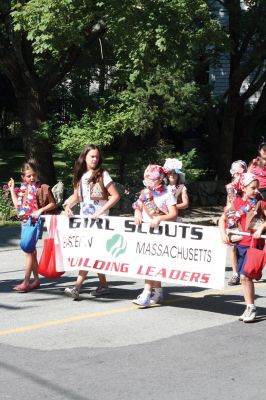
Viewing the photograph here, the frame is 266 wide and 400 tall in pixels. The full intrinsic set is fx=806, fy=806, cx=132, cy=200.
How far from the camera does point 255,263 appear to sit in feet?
26.2

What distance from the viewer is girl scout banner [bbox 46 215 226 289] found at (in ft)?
27.3

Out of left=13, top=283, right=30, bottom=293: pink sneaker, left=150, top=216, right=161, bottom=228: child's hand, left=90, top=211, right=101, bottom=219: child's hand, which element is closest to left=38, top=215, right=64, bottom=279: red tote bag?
left=13, top=283, right=30, bottom=293: pink sneaker

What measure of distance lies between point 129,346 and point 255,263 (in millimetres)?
1607

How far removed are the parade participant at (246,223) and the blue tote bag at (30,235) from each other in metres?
2.58

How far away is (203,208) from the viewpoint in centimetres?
2322

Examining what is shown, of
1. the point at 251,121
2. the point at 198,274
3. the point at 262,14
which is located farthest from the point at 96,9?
the point at 198,274

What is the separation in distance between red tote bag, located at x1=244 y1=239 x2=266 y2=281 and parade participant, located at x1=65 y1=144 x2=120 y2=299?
1.85 m

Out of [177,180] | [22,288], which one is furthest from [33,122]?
[22,288]

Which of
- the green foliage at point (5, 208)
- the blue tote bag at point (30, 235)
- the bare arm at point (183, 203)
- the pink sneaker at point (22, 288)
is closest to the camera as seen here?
the blue tote bag at point (30, 235)

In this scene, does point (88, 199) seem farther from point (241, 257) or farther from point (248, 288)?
point (248, 288)

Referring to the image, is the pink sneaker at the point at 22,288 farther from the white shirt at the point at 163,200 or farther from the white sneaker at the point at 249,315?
the white sneaker at the point at 249,315

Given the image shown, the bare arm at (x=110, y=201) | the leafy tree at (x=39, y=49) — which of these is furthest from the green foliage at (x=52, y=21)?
the bare arm at (x=110, y=201)

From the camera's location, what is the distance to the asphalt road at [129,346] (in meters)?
5.95

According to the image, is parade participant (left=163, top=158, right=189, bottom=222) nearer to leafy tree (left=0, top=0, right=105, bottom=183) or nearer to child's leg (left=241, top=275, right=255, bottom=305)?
child's leg (left=241, top=275, right=255, bottom=305)
